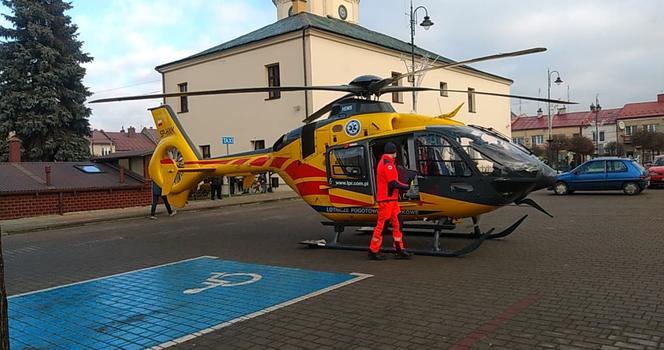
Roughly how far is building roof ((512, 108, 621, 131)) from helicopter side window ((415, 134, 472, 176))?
3251 inches

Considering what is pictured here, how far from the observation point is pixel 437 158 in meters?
9.62

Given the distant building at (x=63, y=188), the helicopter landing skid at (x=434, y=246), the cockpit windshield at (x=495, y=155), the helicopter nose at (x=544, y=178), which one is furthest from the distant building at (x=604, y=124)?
the helicopter landing skid at (x=434, y=246)

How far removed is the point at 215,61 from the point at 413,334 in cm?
3223

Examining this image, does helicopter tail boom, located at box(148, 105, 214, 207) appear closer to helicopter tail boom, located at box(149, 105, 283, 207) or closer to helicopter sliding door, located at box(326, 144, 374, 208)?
helicopter tail boom, located at box(149, 105, 283, 207)

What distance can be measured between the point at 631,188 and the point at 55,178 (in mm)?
23846

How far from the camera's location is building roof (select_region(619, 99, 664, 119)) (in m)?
81.1

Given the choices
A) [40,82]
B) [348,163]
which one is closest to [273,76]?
[40,82]

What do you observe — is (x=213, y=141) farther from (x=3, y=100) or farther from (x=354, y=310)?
(x=354, y=310)

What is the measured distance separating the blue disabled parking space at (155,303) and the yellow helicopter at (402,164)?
229 centimetres

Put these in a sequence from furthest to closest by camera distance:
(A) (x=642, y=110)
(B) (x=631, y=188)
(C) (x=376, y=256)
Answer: (A) (x=642, y=110) → (B) (x=631, y=188) → (C) (x=376, y=256)

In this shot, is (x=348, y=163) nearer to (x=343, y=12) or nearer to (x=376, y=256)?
(x=376, y=256)

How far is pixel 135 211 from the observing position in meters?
21.3

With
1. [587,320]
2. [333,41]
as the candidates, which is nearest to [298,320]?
[587,320]

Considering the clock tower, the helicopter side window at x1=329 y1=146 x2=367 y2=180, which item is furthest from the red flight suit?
the clock tower
